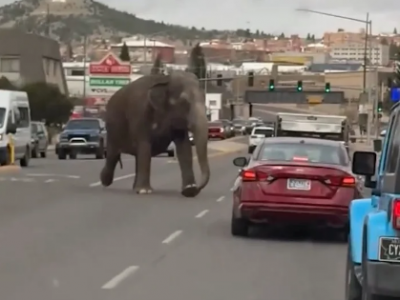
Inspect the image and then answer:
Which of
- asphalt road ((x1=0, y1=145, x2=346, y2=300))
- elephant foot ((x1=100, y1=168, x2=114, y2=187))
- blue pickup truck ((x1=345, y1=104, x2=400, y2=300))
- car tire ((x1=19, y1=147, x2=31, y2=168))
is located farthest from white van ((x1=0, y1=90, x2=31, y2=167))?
blue pickup truck ((x1=345, y1=104, x2=400, y2=300))

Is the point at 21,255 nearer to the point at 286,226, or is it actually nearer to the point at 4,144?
the point at 286,226

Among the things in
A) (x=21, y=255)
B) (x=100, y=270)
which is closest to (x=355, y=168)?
(x=100, y=270)

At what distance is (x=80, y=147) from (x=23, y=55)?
5328 centimetres

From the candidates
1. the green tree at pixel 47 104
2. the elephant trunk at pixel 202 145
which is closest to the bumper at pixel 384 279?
the elephant trunk at pixel 202 145

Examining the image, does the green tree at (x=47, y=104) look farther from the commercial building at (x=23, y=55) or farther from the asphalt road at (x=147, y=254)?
the asphalt road at (x=147, y=254)

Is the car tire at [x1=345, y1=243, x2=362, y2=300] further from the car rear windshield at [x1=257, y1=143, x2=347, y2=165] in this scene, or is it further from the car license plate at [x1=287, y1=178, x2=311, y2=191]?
the car rear windshield at [x1=257, y1=143, x2=347, y2=165]

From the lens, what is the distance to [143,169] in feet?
85.1

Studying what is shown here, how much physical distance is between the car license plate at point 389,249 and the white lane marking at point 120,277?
15.6ft

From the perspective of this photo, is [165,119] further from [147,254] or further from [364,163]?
[364,163]

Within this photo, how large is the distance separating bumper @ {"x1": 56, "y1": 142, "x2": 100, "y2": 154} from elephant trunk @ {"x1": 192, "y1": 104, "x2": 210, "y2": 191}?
78.9 feet

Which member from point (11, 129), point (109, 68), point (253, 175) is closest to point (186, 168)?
point (253, 175)

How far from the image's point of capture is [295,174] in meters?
16.7

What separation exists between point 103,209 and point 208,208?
7.21 ft

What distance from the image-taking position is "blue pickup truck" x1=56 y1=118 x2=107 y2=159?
4888cm
